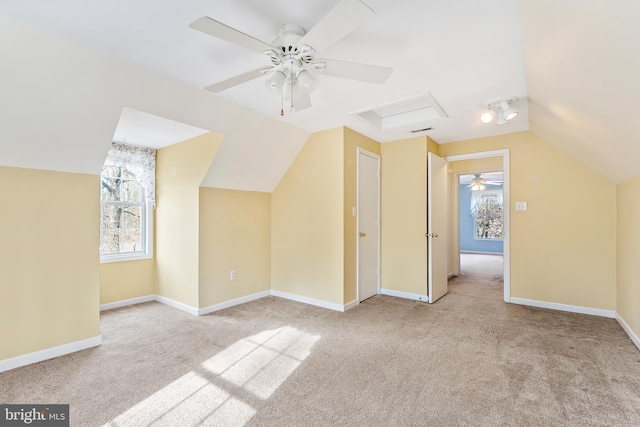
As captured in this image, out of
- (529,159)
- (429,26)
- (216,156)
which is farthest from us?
(529,159)

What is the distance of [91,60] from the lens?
206cm

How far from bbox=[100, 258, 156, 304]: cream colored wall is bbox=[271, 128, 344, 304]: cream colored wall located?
1751mm

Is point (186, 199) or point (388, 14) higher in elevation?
point (388, 14)

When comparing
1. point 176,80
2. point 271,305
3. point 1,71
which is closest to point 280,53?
point 176,80

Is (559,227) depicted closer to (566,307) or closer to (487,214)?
(566,307)

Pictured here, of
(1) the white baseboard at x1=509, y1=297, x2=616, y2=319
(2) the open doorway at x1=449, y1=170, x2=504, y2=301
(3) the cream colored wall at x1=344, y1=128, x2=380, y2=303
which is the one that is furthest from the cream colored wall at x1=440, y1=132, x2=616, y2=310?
(2) the open doorway at x1=449, y1=170, x2=504, y2=301

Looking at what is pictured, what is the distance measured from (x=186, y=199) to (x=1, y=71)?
2.08 metres

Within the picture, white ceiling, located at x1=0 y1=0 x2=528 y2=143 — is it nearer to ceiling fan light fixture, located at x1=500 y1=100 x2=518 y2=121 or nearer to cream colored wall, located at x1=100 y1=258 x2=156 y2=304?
ceiling fan light fixture, located at x1=500 y1=100 x2=518 y2=121

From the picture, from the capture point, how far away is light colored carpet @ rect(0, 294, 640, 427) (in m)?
1.77

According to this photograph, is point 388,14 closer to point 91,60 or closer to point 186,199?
point 91,60

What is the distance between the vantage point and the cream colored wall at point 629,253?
268cm

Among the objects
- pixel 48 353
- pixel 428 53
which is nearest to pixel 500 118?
pixel 428 53

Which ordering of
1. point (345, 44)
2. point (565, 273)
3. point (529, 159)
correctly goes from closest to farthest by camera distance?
point (345, 44) < point (565, 273) < point (529, 159)

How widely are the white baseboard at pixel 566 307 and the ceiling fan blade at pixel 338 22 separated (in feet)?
13.5
